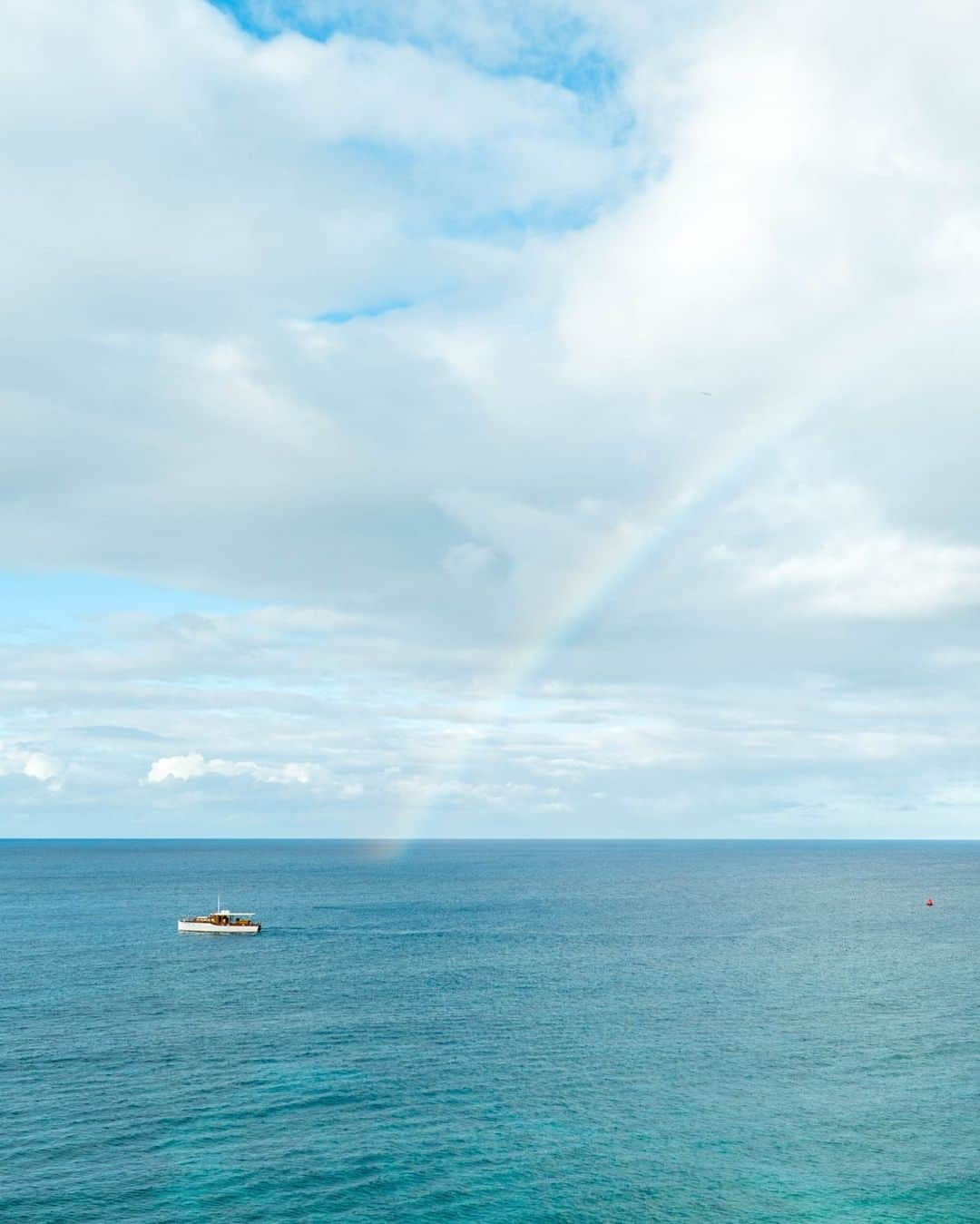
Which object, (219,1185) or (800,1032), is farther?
(800,1032)

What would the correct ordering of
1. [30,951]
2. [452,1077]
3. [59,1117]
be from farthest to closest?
[30,951] → [452,1077] → [59,1117]

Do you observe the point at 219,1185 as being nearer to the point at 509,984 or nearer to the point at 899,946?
the point at 509,984

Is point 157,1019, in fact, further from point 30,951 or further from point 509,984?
point 30,951

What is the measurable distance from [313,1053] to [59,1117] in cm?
2842

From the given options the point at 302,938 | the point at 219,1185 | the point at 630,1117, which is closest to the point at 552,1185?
the point at 630,1117

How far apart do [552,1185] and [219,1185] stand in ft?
81.2

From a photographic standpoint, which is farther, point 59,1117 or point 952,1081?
point 952,1081

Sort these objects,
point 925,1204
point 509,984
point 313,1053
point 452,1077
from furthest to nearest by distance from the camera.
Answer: point 509,984 → point 313,1053 → point 452,1077 → point 925,1204

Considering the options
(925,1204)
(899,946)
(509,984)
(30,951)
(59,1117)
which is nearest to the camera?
(925,1204)

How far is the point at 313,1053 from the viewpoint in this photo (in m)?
109

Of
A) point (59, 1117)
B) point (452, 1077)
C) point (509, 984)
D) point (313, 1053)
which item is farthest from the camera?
point (509, 984)

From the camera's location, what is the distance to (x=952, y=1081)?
331 feet

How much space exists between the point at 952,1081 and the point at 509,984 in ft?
213

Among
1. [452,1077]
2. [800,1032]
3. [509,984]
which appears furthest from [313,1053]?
[800,1032]
